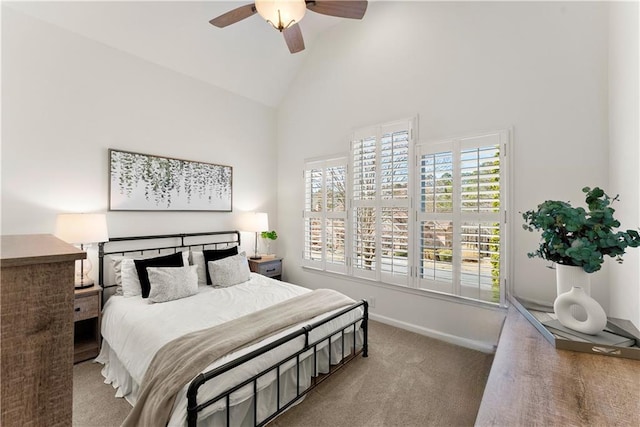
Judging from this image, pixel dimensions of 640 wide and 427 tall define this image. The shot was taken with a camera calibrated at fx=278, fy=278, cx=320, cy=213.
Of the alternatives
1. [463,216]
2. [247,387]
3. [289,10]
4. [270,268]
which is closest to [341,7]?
[289,10]

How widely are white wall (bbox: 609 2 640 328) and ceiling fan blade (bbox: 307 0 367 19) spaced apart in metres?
1.78

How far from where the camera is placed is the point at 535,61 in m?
2.53

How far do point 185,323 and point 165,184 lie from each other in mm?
2032

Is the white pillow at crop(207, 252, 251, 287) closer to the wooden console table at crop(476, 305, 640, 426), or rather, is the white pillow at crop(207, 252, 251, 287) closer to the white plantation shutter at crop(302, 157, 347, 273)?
the white plantation shutter at crop(302, 157, 347, 273)

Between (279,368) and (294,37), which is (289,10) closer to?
(294,37)

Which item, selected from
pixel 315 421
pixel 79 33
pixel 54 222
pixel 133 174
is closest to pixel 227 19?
pixel 79 33

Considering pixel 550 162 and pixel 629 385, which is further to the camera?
pixel 550 162

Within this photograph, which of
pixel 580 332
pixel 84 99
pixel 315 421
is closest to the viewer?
pixel 580 332

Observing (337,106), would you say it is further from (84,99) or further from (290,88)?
(84,99)

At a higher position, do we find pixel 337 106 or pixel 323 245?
pixel 337 106

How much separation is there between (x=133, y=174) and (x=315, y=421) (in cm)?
316

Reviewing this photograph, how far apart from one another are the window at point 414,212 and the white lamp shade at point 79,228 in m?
2.57

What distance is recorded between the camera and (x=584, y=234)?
1.52m

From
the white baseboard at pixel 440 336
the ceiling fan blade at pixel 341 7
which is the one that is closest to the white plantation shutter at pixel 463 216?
the white baseboard at pixel 440 336
